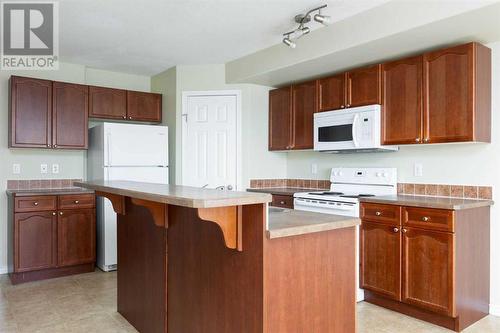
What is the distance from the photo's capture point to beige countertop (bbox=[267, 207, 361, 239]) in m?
1.61

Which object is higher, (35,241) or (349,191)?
(349,191)

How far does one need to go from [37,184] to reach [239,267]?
11.3ft

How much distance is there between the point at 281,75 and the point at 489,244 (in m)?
2.47

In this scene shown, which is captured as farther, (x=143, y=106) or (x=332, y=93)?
(x=143, y=106)

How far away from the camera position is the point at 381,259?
3104mm

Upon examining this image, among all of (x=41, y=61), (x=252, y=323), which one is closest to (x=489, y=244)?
(x=252, y=323)

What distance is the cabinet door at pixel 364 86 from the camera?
3.39m

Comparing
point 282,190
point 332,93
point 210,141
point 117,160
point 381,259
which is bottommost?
point 381,259

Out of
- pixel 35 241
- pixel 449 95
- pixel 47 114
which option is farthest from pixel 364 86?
pixel 35 241

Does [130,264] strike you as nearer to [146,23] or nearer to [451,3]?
[146,23]

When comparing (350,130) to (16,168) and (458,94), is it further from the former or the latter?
(16,168)

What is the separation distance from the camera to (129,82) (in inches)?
195

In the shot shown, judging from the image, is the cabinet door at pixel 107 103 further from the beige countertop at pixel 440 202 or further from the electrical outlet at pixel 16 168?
the beige countertop at pixel 440 202

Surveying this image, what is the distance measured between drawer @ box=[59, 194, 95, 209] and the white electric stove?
7.29 feet
